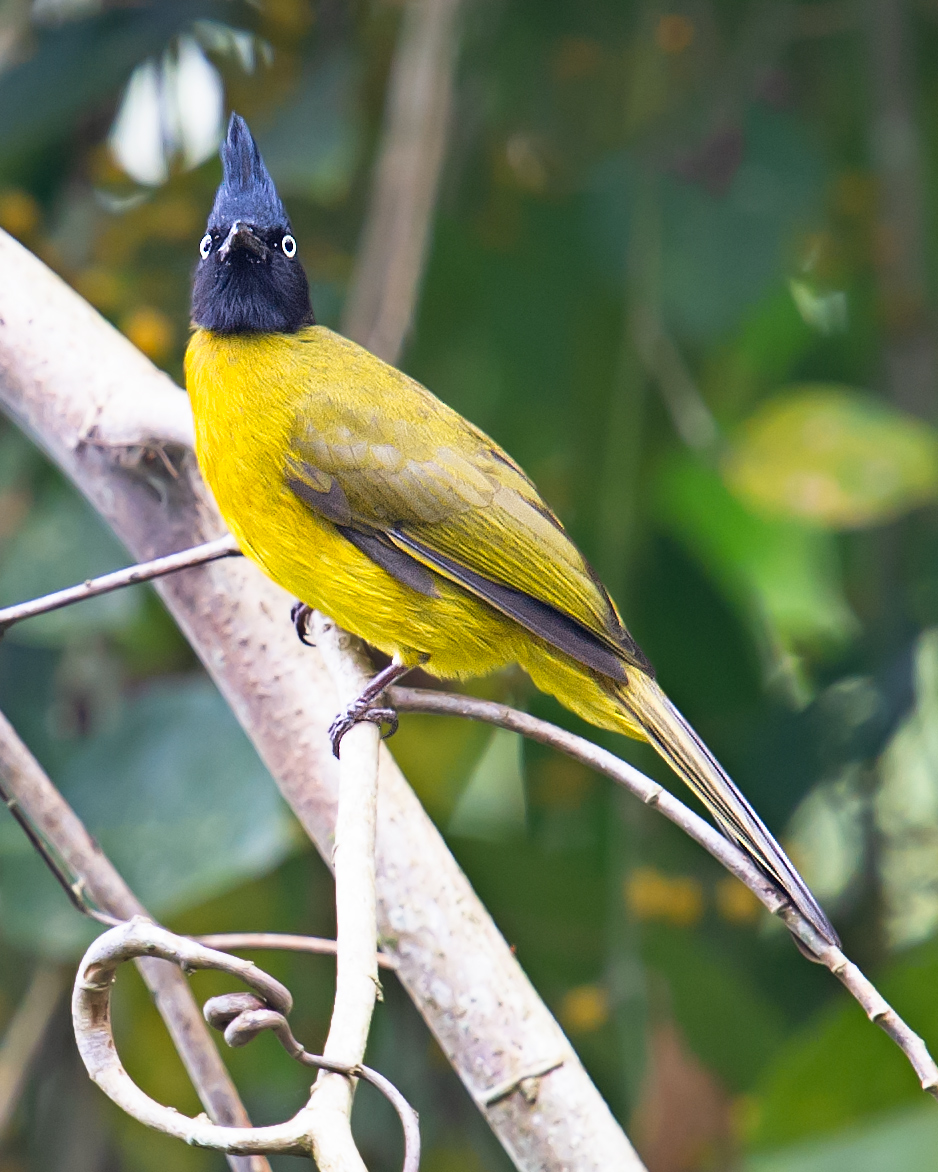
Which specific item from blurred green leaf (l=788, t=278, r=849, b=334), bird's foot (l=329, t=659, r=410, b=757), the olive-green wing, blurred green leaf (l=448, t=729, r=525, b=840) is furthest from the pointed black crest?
blurred green leaf (l=788, t=278, r=849, b=334)

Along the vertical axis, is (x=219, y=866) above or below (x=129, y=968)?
above

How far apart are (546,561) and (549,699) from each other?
32.5 inches

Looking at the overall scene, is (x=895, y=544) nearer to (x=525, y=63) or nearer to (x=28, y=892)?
(x=525, y=63)

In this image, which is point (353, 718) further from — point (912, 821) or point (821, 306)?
point (821, 306)

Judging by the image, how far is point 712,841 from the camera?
1.41 metres

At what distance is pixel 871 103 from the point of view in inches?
140

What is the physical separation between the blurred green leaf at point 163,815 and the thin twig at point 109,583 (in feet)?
2.74

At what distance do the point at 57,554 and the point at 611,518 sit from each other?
117cm

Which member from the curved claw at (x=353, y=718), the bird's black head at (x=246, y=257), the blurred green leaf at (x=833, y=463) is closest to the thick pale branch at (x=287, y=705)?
the curved claw at (x=353, y=718)

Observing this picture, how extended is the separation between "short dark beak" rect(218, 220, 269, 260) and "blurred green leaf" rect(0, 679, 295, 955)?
0.89m

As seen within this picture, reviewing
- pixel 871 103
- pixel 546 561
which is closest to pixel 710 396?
pixel 871 103

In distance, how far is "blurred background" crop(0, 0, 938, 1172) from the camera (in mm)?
2738

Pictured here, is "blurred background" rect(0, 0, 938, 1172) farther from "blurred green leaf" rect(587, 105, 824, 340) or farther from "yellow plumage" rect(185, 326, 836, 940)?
"yellow plumage" rect(185, 326, 836, 940)

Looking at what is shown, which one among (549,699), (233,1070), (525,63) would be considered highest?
(525,63)
